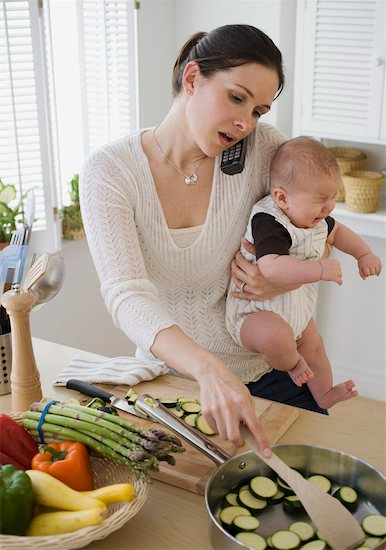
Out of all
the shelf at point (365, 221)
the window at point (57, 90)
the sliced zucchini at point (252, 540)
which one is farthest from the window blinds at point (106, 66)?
the sliced zucchini at point (252, 540)

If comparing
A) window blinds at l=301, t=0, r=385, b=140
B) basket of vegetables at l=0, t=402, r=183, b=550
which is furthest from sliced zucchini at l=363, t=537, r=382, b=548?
window blinds at l=301, t=0, r=385, b=140

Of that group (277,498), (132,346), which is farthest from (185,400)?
(132,346)

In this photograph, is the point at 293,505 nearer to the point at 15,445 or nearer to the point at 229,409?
the point at 229,409

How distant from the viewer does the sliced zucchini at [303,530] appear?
1048mm

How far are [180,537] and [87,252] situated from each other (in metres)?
2.23

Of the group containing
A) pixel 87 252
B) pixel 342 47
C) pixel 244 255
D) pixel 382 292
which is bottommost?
pixel 382 292

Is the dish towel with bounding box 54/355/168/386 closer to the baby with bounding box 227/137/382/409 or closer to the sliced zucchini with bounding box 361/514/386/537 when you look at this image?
the baby with bounding box 227/137/382/409

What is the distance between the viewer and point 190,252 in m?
1.63

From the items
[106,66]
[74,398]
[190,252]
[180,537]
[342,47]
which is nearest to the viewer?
[180,537]

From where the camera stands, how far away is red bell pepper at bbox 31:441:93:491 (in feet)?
3.62

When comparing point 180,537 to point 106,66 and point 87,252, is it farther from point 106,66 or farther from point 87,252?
point 106,66

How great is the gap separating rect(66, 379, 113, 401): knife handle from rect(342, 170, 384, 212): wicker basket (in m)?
1.87

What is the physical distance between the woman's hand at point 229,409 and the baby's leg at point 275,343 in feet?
1.57

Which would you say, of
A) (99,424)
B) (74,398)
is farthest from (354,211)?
(99,424)
